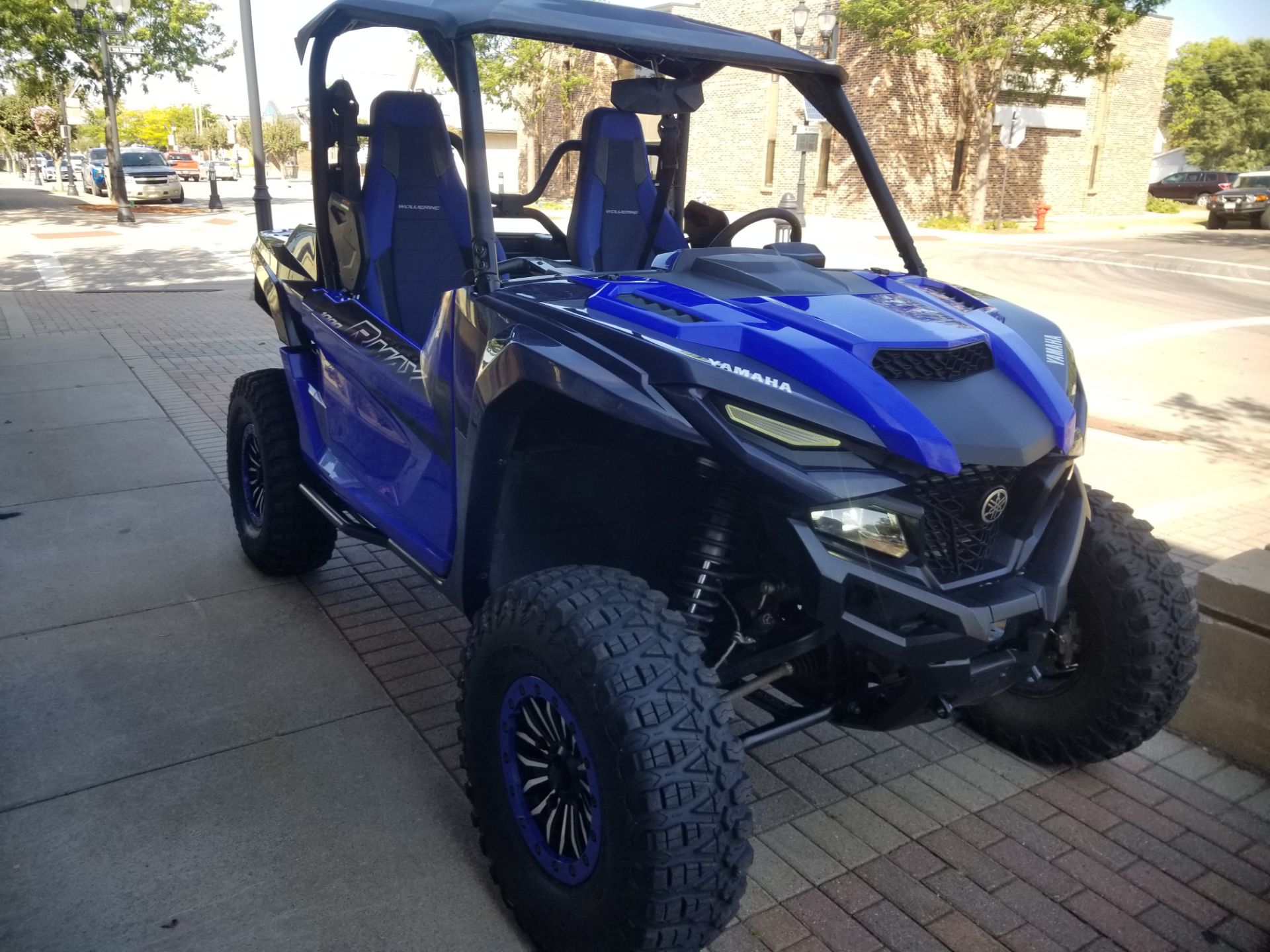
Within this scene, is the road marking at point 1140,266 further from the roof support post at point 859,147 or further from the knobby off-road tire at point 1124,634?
the knobby off-road tire at point 1124,634

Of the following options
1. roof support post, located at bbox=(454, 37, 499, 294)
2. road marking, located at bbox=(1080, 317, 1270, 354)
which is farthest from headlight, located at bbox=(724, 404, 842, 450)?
road marking, located at bbox=(1080, 317, 1270, 354)

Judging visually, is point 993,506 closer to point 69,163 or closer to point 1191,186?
point 69,163

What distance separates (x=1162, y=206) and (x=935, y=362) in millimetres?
40419

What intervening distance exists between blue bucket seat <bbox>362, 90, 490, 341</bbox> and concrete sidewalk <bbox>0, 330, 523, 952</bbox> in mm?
1332

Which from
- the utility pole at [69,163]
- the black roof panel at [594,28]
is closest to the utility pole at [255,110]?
the black roof panel at [594,28]

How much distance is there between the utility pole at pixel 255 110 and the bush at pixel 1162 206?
33.2 m

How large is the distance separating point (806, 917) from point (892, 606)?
0.95 meters

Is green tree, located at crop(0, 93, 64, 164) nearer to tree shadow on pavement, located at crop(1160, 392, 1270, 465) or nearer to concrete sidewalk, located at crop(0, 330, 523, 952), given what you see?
concrete sidewalk, located at crop(0, 330, 523, 952)

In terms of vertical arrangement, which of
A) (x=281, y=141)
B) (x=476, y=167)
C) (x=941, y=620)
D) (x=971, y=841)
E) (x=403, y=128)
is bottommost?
(x=971, y=841)

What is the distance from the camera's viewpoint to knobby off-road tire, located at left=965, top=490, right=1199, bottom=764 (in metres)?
2.77

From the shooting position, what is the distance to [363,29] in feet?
11.7

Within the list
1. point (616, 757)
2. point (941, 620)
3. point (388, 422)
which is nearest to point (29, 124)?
point (388, 422)

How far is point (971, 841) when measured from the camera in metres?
2.89

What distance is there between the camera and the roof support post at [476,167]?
8.92 feet
